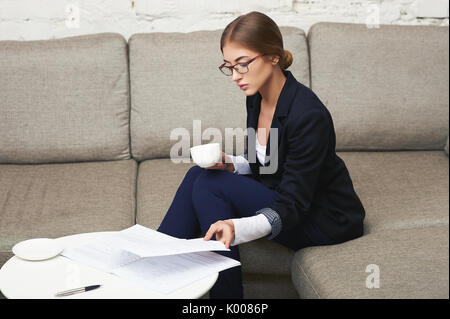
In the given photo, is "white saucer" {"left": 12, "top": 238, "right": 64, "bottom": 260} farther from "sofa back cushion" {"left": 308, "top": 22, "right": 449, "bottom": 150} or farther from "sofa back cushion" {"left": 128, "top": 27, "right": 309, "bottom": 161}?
"sofa back cushion" {"left": 308, "top": 22, "right": 449, "bottom": 150}

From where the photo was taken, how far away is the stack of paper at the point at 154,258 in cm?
108

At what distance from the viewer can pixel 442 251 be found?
4.10 feet

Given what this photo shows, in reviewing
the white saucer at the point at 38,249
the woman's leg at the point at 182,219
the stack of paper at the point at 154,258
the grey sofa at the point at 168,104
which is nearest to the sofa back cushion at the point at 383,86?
the grey sofa at the point at 168,104

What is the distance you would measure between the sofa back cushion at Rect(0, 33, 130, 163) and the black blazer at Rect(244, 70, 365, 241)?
784 mm

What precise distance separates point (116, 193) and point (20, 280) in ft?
2.28

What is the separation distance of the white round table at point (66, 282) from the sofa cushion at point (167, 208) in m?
0.44

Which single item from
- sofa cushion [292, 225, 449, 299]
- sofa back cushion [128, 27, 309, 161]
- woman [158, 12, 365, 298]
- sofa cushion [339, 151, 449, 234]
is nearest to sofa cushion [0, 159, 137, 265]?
sofa back cushion [128, 27, 309, 161]

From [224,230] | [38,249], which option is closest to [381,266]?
[224,230]

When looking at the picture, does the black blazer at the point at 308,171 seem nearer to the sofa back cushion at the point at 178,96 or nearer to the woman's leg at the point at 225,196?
the woman's leg at the point at 225,196

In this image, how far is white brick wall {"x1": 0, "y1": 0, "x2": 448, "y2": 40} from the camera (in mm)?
2260

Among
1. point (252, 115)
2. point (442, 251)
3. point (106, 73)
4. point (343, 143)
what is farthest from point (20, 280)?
point (343, 143)

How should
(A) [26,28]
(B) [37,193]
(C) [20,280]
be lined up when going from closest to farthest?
(C) [20,280], (B) [37,193], (A) [26,28]

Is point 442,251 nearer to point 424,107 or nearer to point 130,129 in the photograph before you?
point 424,107
